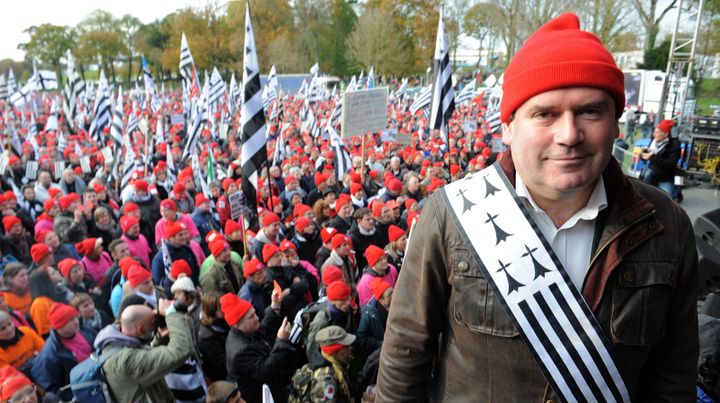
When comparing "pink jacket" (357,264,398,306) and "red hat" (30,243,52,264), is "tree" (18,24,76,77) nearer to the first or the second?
"red hat" (30,243,52,264)

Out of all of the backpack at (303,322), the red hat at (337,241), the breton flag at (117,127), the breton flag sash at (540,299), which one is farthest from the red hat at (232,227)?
the breton flag sash at (540,299)

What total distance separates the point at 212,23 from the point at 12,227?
54.0 m

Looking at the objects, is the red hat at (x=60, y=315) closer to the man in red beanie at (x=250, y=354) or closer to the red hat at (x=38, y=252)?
the man in red beanie at (x=250, y=354)

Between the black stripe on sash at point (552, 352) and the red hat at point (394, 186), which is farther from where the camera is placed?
the red hat at point (394, 186)

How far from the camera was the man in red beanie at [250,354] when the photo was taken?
3.98 metres

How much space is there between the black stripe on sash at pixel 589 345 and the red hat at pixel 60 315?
404 cm

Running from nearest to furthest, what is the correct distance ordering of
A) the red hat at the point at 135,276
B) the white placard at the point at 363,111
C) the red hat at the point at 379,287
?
the red hat at the point at 379,287 < the red hat at the point at 135,276 < the white placard at the point at 363,111

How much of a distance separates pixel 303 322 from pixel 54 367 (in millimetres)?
2001

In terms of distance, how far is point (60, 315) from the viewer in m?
4.07

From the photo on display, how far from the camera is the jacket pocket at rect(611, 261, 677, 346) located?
1.35 m

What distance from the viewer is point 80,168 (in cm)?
1127

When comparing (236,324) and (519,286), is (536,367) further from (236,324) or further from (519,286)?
(236,324)

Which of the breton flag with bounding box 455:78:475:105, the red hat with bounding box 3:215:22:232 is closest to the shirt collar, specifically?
the red hat with bounding box 3:215:22:232

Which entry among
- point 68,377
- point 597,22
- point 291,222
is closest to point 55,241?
point 68,377
